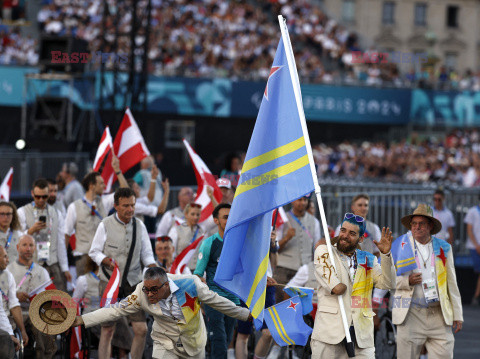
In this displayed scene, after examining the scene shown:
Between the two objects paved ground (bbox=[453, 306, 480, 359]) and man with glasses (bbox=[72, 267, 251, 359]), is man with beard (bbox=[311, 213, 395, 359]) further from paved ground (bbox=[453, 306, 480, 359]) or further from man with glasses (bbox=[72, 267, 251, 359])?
paved ground (bbox=[453, 306, 480, 359])

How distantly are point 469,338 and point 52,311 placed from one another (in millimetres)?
7511

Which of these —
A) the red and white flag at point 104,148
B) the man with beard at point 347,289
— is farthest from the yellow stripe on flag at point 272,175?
the red and white flag at point 104,148

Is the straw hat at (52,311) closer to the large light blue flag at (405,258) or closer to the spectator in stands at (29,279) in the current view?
the spectator in stands at (29,279)

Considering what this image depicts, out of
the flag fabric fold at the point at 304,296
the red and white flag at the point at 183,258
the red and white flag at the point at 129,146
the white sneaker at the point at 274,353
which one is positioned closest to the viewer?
the flag fabric fold at the point at 304,296

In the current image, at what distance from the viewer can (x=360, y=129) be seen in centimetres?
3916

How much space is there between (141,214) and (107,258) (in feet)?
12.1

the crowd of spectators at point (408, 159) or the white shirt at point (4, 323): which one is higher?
the crowd of spectators at point (408, 159)

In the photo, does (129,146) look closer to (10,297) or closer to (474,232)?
(10,297)

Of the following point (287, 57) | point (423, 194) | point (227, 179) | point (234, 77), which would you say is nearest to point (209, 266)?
point (287, 57)

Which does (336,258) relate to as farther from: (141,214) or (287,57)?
(141,214)

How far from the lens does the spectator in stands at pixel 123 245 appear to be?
10.6 metres

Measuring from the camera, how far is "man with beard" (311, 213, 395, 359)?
8.42 meters

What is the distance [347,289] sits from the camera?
850 cm

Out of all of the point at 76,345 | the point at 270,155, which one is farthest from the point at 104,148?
the point at 270,155
